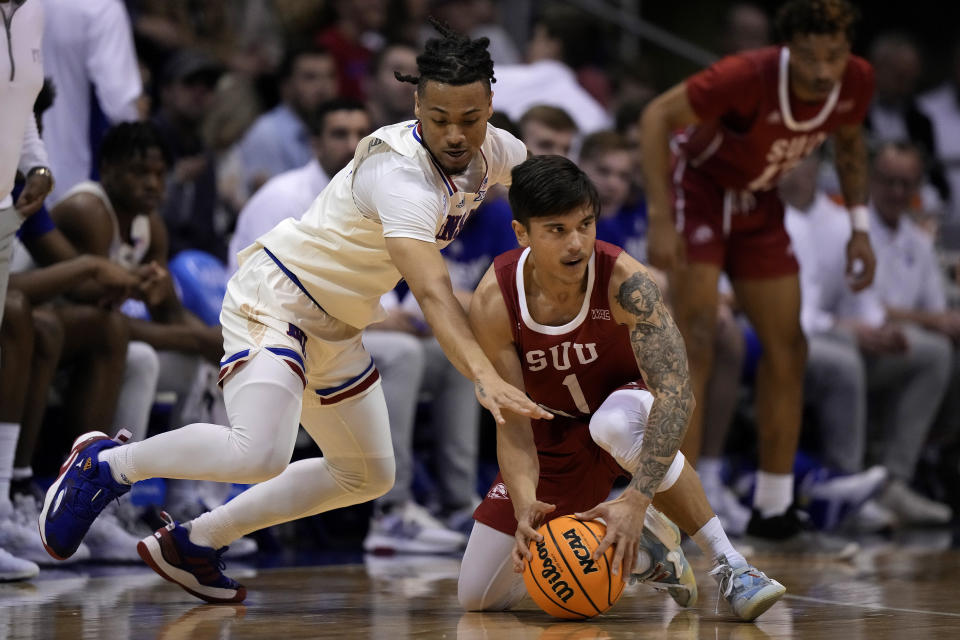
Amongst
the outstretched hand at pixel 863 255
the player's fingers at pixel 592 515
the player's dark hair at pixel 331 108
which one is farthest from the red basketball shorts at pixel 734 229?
the player's fingers at pixel 592 515

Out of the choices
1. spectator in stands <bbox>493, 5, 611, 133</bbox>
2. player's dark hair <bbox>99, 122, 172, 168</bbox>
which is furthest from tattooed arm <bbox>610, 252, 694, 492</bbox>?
spectator in stands <bbox>493, 5, 611, 133</bbox>

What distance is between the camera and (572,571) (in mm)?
3812

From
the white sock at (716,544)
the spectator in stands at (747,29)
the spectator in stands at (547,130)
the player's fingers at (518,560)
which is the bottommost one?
the white sock at (716,544)

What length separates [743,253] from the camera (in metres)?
5.99

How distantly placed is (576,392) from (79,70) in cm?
344

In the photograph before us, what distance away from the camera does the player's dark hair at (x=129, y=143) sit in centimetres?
589

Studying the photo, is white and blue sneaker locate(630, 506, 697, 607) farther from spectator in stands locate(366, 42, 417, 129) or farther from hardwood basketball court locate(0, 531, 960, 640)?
spectator in stands locate(366, 42, 417, 129)

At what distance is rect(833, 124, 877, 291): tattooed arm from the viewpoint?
610 cm

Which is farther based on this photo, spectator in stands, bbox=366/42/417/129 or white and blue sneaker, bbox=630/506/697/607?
spectator in stands, bbox=366/42/417/129

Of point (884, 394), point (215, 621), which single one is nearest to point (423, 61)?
point (215, 621)

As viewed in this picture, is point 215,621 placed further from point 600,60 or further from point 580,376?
point 600,60

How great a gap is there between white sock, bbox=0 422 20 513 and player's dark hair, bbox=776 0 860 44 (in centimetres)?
350

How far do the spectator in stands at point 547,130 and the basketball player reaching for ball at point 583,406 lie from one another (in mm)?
3168

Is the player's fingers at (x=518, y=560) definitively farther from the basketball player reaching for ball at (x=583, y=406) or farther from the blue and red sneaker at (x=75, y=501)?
the blue and red sneaker at (x=75, y=501)
